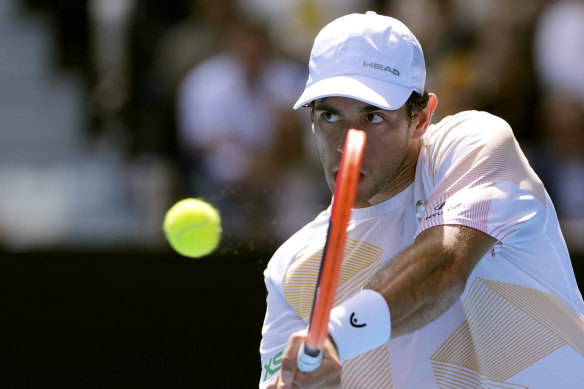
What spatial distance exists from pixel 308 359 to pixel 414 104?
1.12m

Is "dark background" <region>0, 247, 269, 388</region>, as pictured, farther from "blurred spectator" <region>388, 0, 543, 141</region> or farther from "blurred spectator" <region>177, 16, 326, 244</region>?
"blurred spectator" <region>388, 0, 543, 141</region>

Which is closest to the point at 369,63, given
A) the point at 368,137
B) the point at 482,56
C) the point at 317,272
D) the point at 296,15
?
the point at 368,137

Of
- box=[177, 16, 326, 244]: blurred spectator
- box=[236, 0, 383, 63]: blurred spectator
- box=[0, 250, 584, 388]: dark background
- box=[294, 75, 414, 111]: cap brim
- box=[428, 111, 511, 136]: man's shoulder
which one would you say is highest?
box=[294, 75, 414, 111]: cap brim

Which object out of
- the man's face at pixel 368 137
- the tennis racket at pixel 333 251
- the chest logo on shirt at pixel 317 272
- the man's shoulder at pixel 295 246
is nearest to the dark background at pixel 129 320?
the man's shoulder at pixel 295 246

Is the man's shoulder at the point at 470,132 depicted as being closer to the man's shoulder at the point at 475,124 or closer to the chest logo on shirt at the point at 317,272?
the man's shoulder at the point at 475,124

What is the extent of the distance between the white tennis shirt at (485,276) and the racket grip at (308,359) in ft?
2.07

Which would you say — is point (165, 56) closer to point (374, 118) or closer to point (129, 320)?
point (129, 320)

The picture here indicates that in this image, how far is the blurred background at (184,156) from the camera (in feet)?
20.7

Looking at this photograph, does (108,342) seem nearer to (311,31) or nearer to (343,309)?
(311,31)

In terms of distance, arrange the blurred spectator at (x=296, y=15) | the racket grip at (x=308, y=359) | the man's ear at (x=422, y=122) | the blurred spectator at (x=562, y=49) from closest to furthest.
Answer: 1. the racket grip at (x=308, y=359)
2. the man's ear at (x=422, y=122)
3. the blurred spectator at (x=562, y=49)
4. the blurred spectator at (x=296, y=15)

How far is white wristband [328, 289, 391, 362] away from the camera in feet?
A: 8.49

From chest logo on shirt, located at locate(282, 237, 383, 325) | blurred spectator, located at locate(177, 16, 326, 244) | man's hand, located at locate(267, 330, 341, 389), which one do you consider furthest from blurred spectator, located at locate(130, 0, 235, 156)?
man's hand, located at locate(267, 330, 341, 389)

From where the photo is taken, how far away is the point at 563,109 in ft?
22.0

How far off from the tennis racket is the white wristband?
17 cm
